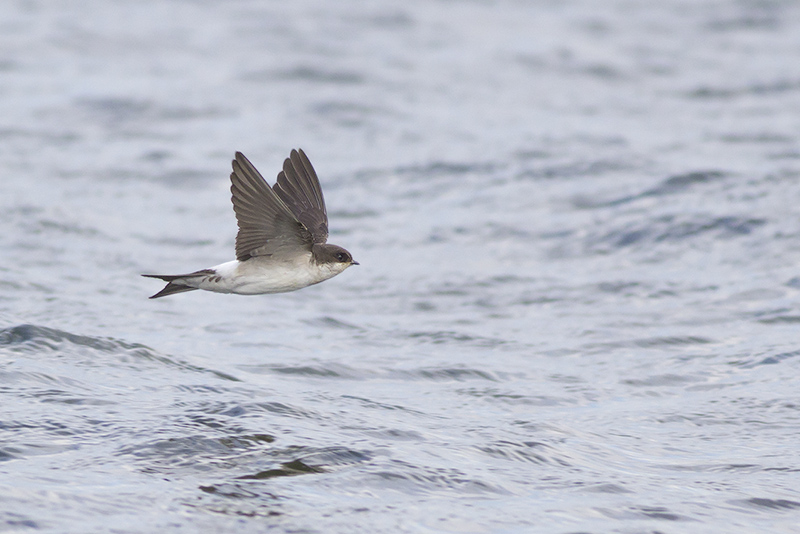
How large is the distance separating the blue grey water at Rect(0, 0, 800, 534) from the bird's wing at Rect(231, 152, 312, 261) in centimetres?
116

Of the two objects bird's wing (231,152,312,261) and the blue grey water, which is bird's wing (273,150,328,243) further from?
the blue grey water

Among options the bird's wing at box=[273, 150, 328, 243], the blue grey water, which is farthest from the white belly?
the blue grey water

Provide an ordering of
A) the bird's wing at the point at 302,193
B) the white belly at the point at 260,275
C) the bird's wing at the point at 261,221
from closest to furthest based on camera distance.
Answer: the bird's wing at the point at 261,221 < the white belly at the point at 260,275 < the bird's wing at the point at 302,193

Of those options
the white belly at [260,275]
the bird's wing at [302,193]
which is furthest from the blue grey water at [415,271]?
the bird's wing at [302,193]

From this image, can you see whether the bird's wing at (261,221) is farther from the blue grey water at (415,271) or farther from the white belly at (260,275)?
the blue grey water at (415,271)

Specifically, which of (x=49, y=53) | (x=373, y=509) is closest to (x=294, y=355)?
(x=373, y=509)

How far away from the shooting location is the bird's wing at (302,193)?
7.07 metres

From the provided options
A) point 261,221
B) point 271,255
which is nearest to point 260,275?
point 271,255

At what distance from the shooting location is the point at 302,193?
7.13m

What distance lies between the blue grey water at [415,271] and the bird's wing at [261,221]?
45.5 inches

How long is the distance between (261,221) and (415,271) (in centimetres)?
565

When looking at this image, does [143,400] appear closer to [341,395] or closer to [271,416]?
[271,416]

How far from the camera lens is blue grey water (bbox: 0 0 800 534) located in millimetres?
6352

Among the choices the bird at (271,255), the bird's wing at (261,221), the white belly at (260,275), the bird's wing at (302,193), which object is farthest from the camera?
the bird's wing at (302,193)
